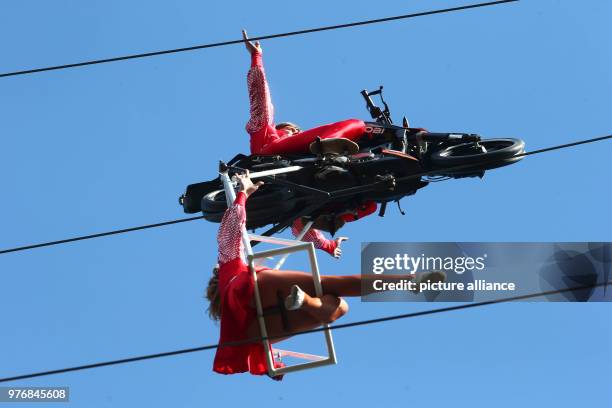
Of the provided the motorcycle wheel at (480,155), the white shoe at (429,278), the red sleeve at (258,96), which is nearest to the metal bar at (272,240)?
the white shoe at (429,278)

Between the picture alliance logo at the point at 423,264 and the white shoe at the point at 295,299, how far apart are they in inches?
26.8

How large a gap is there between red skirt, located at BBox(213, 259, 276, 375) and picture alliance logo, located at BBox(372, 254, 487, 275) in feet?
2.69

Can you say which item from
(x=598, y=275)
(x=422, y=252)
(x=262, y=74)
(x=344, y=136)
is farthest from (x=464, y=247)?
(x=262, y=74)

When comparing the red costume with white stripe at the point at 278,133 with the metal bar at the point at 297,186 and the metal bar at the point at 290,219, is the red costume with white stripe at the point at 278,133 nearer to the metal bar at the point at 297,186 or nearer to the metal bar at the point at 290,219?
the metal bar at the point at 290,219

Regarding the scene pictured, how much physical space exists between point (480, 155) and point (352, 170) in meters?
0.96

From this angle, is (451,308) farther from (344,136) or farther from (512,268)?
(344,136)

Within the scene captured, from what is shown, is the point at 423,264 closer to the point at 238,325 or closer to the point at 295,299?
the point at 295,299

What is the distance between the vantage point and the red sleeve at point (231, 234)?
31.1ft

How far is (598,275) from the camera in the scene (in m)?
9.58

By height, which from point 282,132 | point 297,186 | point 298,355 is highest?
point 282,132

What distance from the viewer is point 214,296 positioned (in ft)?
31.5

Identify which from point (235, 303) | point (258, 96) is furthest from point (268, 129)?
point (235, 303)

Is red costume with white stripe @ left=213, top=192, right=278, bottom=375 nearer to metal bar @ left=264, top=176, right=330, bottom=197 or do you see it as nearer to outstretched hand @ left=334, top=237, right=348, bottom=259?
metal bar @ left=264, top=176, right=330, bottom=197

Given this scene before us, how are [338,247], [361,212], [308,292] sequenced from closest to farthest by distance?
1. [308,292]
2. [361,212]
3. [338,247]
